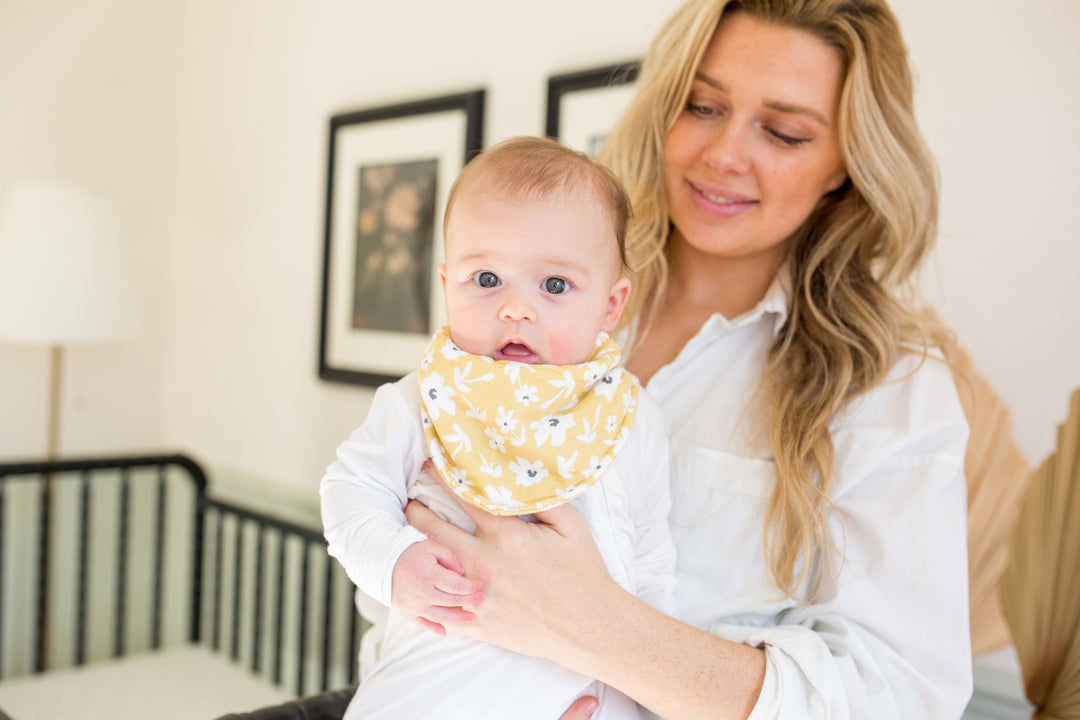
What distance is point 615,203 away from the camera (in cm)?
94

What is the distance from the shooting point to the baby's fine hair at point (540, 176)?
0.89m

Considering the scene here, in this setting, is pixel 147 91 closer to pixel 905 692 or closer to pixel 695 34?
pixel 695 34

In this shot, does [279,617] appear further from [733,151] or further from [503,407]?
[733,151]

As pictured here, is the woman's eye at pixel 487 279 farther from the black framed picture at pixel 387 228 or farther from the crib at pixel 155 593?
the crib at pixel 155 593

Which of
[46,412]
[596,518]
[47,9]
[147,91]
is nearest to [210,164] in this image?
[147,91]

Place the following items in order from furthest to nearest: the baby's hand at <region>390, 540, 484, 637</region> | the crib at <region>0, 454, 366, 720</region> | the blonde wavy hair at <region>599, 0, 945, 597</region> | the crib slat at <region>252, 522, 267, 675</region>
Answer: the crib slat at <region>252, 522, 267, 675</region> → the crib at <region>0, 454, 366, 720</region> → the blonde wavy hair at <region>599, 0, 945, 597</region> → the baby's hand at <region>390, 540, 484, 637</region>

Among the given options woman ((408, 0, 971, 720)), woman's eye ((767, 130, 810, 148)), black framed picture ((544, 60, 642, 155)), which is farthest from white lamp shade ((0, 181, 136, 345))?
woman's eye ((767, 130, 810, 148))

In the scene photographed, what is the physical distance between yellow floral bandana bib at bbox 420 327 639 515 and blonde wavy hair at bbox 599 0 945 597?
27 cm

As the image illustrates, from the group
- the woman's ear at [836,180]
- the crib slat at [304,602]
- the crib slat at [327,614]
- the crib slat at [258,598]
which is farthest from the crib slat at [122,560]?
the woman's ear at [836,180]

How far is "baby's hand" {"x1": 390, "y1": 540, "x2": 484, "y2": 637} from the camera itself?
0.79 metres

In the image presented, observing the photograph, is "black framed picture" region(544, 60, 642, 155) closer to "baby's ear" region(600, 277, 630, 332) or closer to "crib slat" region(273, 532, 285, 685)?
"baby's ear" region(600, 277, 630, 332)

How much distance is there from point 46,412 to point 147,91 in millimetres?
1105

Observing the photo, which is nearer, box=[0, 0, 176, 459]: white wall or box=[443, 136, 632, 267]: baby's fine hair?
box=[443, 136, 632, 267]: baby's fine hair

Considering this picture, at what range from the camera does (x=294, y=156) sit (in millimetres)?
2514
